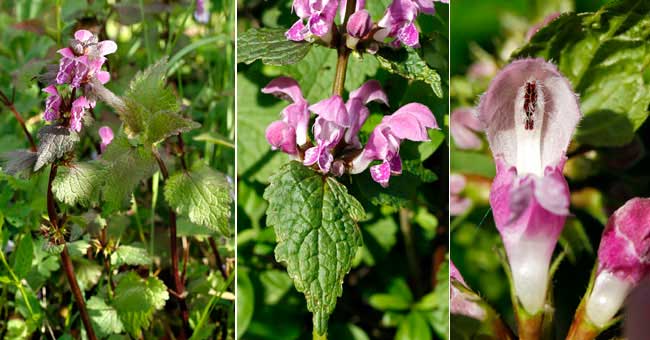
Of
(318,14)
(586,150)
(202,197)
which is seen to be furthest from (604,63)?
(202,197)

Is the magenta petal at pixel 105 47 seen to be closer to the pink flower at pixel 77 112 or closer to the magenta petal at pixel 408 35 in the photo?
the pink flower at pixel 77 112

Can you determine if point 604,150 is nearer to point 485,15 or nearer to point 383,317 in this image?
point 485,15

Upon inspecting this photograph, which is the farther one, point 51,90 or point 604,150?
point 604,150

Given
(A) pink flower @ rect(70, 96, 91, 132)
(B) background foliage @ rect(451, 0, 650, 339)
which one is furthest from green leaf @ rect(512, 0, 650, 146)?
(A) pink flower @ rect(70, 96, 91, 132)

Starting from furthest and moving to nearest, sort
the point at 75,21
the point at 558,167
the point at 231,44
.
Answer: the point at 231,44
the point at 75,21
the point at 558,167

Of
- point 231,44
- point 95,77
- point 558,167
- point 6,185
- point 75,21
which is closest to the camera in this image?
point 558,167

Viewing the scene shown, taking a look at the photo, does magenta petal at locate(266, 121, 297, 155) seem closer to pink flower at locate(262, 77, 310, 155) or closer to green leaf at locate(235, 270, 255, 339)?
pink flower at locate(262, 77, 310, 155)


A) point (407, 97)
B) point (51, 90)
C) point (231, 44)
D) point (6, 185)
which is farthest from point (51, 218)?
point (231, 44)
